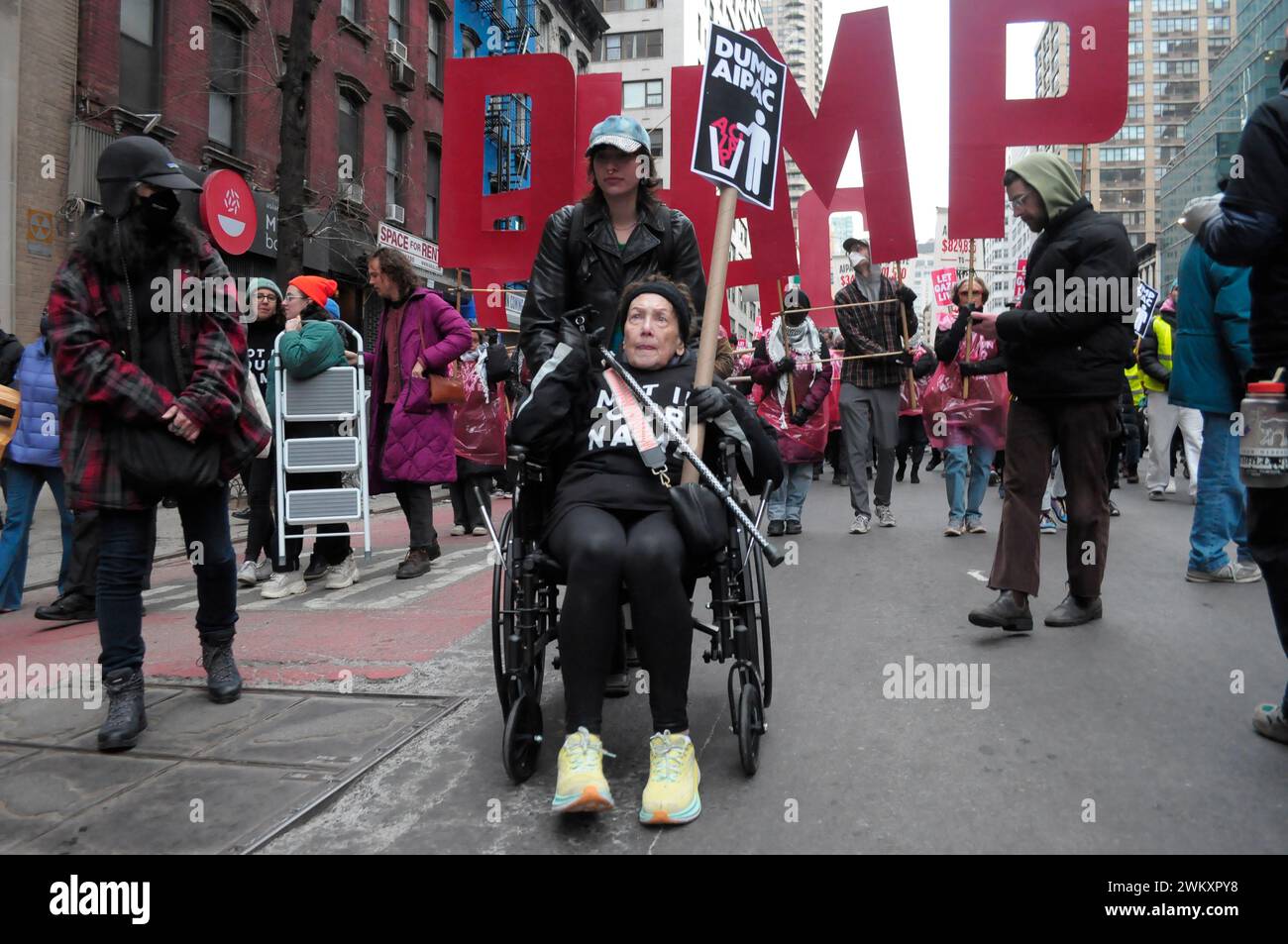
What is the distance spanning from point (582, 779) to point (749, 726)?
586 mm

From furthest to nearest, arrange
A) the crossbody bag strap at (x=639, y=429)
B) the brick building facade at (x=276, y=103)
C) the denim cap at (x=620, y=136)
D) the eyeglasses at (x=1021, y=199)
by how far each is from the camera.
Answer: the brick building facade at (x=276, y=103)
the eyeglasses at (x=1021, y=199)
the denim cap at (x=620, y=136)
the crossbody bag strap at (x=639, y=429)

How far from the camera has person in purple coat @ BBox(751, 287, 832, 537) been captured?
8453 mm

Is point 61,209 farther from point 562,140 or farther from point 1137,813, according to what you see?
point 1137,813

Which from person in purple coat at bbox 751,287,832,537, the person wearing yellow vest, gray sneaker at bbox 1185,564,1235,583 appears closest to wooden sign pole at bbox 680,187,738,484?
gray sneaker at bbox 1185,564,1235,583

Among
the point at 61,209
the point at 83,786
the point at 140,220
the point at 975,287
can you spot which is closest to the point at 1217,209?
the point at 140,220

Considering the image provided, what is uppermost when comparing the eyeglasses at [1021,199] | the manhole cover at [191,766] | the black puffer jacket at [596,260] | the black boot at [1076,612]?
the eyeglasses at [1021,199]

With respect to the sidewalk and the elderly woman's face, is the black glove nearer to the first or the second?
the elderly woman's face

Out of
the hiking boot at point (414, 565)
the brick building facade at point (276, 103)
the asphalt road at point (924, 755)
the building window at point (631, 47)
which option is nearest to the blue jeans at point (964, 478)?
the asphalt road at point (924, 755)

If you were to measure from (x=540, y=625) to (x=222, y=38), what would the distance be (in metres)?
17.7

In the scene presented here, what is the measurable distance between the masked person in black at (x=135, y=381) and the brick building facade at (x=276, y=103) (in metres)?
8.57

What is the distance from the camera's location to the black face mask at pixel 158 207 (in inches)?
138

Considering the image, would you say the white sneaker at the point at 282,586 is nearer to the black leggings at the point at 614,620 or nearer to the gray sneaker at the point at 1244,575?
the black leggings at the point at 614,620

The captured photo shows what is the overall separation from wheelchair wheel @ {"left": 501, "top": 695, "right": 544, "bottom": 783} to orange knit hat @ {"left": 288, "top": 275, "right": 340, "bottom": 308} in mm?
4403

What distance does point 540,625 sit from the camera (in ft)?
10.6
